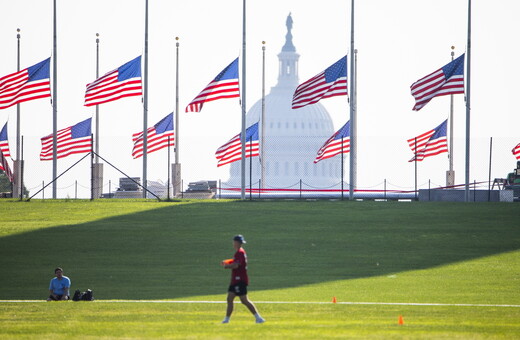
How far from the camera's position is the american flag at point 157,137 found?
5481 cm

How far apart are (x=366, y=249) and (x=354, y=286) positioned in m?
7.23

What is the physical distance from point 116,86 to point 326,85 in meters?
8.55

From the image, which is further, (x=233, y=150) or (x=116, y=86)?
(x=233, y=150)

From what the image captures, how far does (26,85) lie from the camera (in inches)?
1893

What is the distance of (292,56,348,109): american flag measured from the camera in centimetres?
4522

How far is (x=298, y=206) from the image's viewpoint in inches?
1719

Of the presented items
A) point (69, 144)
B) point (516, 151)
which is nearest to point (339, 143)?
point (516, 151)

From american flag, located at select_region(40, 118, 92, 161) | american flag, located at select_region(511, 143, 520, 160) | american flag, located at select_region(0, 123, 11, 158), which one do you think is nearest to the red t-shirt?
american flag, located at select_region(40, 118, 92, 161)

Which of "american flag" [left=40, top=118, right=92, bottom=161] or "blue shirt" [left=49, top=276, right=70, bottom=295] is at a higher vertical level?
"american flag" [left=40, top=118, right=92, bottom=161]

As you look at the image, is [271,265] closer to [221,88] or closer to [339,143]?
[221,88]

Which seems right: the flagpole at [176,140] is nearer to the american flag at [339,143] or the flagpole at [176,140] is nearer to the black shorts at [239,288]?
the american flag at [339,143]

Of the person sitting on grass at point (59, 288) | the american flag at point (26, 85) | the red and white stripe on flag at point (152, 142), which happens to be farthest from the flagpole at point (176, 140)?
the person sitting on grass at point (59, 288)

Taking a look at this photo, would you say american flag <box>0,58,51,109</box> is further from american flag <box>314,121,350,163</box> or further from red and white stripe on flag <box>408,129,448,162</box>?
red and white stripe on flag <box>408,129,448,162</box>

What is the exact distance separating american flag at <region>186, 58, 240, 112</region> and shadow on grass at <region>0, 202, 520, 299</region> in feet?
14.6
